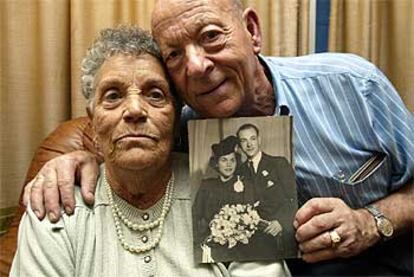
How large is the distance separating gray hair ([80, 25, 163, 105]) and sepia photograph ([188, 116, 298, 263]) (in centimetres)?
22

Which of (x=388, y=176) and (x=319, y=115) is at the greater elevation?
(x=319, y=115)

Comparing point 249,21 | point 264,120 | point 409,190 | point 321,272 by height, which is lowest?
point 321,272

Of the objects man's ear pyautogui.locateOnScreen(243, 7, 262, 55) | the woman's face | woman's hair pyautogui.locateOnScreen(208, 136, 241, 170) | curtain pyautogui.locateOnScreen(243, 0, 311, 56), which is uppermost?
curtain pyautogui.locateOnScreen(243, 0, 311, 56)

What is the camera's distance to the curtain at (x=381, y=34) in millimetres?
1818

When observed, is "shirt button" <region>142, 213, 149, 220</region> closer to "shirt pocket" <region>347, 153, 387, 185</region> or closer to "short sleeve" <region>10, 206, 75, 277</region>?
"short sleeve" <region>10, 206, 75, 277</region>

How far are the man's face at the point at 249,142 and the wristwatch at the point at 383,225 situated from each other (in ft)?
0.99

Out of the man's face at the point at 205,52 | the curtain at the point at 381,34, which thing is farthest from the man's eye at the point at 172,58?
the curtain at the point at 381,34

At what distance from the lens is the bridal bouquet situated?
1.10 metres

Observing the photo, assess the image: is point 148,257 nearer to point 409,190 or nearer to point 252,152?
point 252,152

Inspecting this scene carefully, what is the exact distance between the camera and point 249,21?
1253 millimetres

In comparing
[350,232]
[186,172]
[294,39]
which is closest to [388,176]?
[350,232]

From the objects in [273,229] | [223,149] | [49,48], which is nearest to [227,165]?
[223,149]

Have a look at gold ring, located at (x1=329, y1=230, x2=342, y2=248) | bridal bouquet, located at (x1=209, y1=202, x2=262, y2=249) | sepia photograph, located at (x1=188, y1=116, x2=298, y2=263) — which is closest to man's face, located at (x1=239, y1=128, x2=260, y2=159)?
sepia photograph, located at (x1=188, y1=116, x2=298, y2=263)

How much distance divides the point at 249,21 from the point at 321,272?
1.84ft
